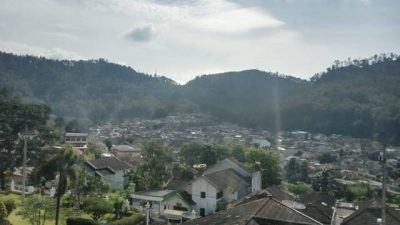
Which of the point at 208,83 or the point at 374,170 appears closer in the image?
the point at 374,170

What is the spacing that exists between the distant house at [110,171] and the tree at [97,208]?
13824mm

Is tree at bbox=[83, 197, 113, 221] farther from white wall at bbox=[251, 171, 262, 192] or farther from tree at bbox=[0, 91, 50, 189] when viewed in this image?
tree at bbox=[0, 91, 50, 189]

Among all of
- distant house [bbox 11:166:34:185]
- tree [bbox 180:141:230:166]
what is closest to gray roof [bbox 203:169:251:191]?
tree [bbox 180:141:230:166]

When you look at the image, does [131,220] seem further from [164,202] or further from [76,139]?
[76,139]

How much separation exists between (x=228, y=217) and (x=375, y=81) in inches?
5645

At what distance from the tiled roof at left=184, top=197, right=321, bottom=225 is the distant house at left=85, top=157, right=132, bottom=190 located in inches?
1159

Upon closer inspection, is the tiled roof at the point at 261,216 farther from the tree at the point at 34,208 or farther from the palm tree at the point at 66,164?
the tree at the point at 34,208

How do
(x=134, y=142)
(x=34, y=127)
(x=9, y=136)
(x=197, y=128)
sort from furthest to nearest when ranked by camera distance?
(x=197, y=128), (x=134, y=142), (x=34, y=127), (x=9, y=136)

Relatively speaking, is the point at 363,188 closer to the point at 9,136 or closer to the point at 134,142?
the point at 9,136

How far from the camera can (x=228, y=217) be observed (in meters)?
17.2

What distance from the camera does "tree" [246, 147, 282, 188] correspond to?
47.7 meters

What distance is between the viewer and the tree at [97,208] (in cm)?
3070

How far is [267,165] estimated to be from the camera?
48594mm

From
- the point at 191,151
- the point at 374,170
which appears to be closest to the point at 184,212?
the point at 191,151
